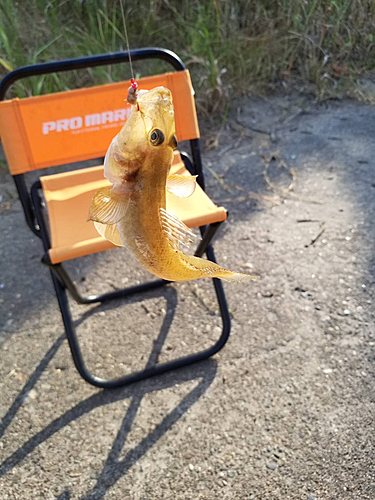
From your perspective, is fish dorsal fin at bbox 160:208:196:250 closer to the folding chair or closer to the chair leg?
the folding chair

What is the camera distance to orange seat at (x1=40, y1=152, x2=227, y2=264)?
152cm

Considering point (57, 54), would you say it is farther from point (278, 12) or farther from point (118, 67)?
point (278, 12)

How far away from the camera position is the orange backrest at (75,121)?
1.81 metres

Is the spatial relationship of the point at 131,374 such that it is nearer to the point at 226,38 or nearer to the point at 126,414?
the point at 126,414

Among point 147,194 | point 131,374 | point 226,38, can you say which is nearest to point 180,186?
point 147,194

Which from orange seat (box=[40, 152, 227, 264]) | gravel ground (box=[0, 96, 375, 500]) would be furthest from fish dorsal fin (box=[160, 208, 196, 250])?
gravel ground (box=[0, 96, 375, 500])

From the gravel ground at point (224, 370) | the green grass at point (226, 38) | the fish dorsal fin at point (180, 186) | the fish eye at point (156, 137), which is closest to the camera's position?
the fish eye at point (156, 137)

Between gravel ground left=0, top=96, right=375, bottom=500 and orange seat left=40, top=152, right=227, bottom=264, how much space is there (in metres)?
0.56

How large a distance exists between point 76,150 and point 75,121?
12 centimetres

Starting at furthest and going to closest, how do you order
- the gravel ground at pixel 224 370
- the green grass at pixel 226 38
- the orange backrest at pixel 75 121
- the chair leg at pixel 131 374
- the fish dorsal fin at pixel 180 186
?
the green grass at pixel 226 38 < the orange backrest at pixel 75 121 < the chair leg at pixel 131 374 < the gravel ground at pixel 224 370 < the fish dorsal fin at pixel 180 186

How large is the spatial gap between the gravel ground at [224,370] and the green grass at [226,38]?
129cm

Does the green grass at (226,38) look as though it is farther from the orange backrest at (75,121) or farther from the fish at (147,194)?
the fish at (147,194)

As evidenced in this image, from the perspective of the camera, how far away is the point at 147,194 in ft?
2.81

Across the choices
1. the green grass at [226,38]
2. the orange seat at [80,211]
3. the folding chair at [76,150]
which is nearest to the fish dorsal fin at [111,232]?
the orange seat at [80,211]
